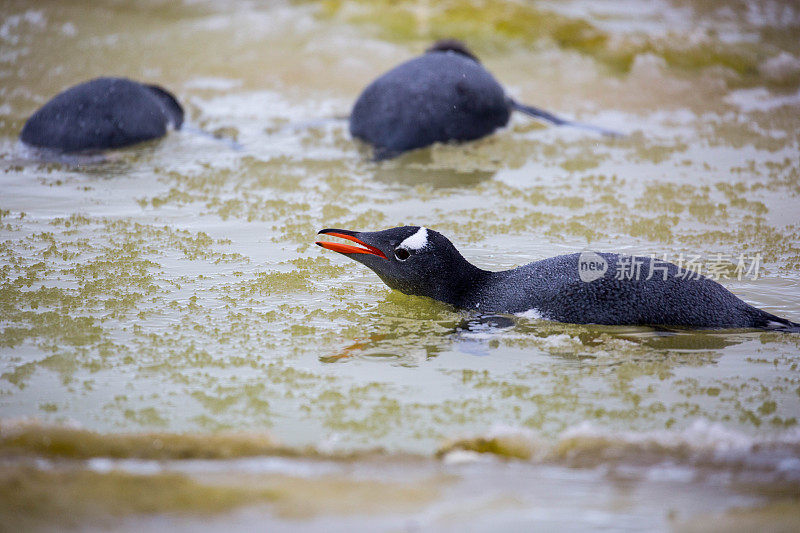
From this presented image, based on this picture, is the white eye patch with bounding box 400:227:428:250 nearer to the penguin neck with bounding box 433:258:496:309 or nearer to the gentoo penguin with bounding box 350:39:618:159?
the penguin neck with bounding box 433:258:496:309

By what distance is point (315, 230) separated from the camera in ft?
11.4

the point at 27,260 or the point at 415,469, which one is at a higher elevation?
the point at 27,260

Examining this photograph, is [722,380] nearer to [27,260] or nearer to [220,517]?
[220,517]

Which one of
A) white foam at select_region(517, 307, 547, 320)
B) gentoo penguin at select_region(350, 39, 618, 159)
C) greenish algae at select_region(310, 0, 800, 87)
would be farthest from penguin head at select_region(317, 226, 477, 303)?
greenish algae at select_region(310, 0, 800, 87)

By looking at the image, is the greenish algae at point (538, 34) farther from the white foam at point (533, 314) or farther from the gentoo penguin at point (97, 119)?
the white foam at point (533, 314)

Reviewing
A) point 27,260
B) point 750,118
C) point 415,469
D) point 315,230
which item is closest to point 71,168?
point 27,260

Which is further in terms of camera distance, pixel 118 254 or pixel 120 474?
pixel 118 254

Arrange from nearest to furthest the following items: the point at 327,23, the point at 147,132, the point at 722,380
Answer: the point at 722,380
the point at 147,132
the point at 327,23

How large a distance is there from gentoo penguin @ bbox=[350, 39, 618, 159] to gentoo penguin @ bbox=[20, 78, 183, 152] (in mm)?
1162

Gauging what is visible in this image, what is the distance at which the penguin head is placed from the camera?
9.10 ft

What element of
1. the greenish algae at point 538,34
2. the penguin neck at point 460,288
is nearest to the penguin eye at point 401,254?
the penguin neck at point 460,288

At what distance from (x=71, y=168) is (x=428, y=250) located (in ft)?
8.13

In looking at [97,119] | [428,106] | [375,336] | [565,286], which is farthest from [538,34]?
[375,336]

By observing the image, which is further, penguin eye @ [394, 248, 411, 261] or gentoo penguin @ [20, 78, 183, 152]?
gentoo penguin @ [20, 78, 183, 152]
